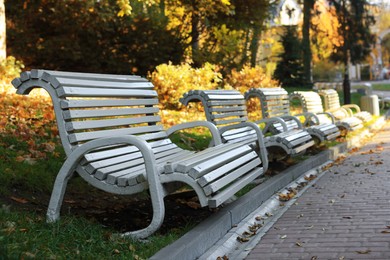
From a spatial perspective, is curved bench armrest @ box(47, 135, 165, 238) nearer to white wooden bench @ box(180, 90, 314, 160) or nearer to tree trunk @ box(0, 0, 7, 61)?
white wooden bench @ box(180, 90, 314, 160)

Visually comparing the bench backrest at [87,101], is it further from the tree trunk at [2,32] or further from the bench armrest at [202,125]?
the tree trunk at [2,32]

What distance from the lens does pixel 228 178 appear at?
4.95 metres

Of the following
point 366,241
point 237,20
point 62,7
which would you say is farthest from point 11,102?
point 237,20

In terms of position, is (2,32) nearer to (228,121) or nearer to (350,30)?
(228,121)

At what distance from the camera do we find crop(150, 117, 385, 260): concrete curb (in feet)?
13.6

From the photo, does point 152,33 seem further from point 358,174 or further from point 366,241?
point 366,241

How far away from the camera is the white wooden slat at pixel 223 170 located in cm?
447

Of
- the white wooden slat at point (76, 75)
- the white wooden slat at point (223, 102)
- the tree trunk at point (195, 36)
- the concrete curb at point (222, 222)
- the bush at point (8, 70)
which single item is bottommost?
the concrete curb at point (222, 222)

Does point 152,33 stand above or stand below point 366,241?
above

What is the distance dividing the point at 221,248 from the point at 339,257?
868 mm

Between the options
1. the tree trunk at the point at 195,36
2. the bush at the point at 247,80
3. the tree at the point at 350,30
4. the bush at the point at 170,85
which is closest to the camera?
the bush at the point at 170,85

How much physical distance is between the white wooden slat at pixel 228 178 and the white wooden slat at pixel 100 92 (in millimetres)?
1261

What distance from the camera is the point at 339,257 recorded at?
4547mm

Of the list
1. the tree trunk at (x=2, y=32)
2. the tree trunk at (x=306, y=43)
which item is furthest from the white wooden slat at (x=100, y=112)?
the tree trunk at (x=306, y=43)
